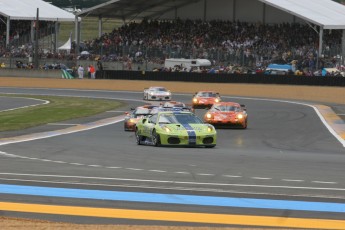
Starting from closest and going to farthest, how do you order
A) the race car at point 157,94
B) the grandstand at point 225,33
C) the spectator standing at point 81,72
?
the race car at point 157,94 < the grandstand at point 225,33 < the spectator standing at point 81,72

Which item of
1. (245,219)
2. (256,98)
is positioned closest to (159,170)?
(245,219)

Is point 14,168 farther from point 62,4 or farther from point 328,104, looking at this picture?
point 62,4

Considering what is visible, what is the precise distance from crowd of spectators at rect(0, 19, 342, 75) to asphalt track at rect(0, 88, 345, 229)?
34.7 metres

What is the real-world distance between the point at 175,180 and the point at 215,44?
54.3 metres

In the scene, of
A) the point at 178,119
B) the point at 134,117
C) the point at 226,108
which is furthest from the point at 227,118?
the point at 178,119

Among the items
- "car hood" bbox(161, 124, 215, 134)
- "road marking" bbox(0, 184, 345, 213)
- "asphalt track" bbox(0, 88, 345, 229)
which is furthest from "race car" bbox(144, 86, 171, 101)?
"road marking" bbox(0, 184, 345, 213)

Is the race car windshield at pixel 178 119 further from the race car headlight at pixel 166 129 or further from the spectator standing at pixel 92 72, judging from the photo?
the spectator standing at pixel 92 72

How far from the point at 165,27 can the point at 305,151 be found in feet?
174

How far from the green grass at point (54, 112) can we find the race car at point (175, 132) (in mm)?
7304

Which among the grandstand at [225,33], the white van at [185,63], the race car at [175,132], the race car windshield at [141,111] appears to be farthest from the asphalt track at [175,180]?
the white van at [185,63]

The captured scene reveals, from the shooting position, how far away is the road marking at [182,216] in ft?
36.3

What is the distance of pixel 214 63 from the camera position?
6519 cm

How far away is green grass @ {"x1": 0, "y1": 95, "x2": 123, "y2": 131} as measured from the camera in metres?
34.3

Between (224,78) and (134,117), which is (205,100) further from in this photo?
(134,117)
